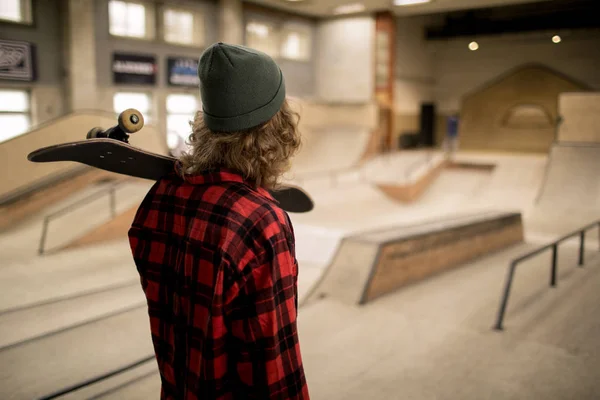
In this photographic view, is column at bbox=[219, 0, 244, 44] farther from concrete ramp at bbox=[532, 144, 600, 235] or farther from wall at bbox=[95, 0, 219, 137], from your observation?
concrete ramp at bbox=[532, 144, 600, 235]

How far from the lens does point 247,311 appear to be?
1338mm

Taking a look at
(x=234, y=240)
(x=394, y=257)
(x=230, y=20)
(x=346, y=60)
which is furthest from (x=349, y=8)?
(x=234, y=240)

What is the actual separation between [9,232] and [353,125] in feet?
52.3

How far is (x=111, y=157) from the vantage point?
1706 millimetres

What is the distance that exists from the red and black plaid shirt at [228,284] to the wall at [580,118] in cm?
1316

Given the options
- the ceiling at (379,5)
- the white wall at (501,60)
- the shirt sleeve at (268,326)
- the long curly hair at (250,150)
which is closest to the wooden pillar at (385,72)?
the ceiling at (379,5)

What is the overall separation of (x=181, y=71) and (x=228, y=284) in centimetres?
1352

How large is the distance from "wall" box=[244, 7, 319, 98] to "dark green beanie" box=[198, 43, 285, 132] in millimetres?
15432

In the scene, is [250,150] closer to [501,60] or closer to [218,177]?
[218,177]

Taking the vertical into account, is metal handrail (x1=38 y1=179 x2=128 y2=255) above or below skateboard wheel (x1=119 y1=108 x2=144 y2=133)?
below

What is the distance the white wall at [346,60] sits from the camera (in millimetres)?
18094

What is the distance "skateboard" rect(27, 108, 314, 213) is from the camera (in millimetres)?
1593

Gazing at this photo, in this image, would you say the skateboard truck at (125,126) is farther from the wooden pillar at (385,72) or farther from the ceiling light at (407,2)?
the wooden pillar at (385,72)

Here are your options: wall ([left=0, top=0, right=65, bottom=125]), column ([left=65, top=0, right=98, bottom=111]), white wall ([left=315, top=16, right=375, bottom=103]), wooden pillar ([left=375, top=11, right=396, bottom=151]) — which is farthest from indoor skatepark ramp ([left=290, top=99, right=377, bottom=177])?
wall ([left=0, top=0, right=65, bottom=125])
